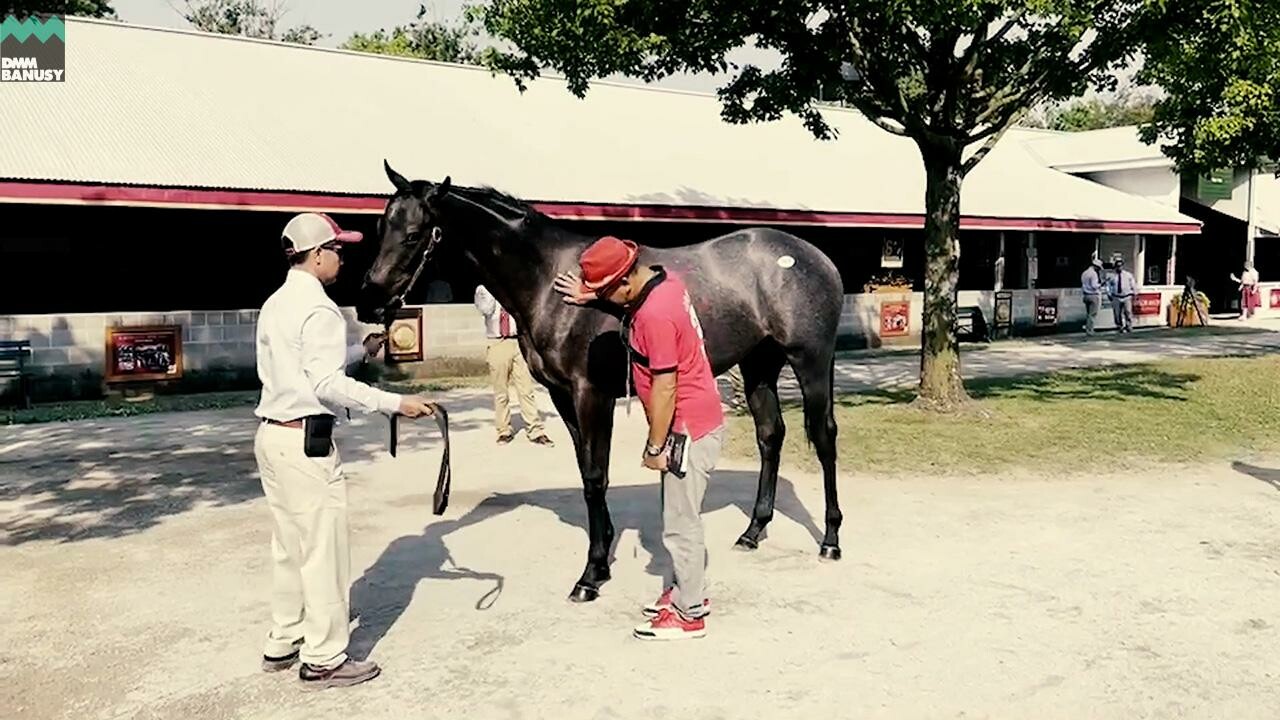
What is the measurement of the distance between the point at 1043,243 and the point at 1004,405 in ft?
57.5

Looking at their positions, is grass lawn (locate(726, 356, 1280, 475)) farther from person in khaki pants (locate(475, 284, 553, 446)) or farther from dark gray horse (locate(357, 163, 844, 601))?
dark gray horse (locate(357, 163, 844, 601))

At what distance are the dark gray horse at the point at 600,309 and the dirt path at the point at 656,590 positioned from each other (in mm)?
699

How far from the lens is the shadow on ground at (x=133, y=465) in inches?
311

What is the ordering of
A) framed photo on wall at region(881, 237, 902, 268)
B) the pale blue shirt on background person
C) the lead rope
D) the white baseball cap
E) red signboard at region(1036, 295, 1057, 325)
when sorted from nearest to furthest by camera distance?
1. the pale blue shirt on background person
2. the white baseball cap
3. the lead rope
4. framed photo on wall at region(881, 237, 902, 268)
5. red signboard at region(1036, 295, 1057, 325)

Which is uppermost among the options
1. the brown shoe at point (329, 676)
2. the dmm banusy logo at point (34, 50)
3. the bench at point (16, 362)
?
the dmm banusy logo at point (34, 50)

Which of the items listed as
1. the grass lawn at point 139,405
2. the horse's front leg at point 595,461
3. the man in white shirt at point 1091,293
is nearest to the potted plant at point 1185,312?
the man in white shirt at point 1091,293

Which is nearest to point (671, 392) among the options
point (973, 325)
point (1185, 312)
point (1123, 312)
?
point (973, 325)

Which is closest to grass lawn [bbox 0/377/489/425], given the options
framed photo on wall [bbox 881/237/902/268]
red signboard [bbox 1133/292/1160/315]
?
framed photo on wall [bbox 881/237/902/268]

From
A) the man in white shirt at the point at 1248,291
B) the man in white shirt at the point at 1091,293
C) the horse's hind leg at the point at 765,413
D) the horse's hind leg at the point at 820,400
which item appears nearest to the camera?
the horse's hind leg at the point at 820,400

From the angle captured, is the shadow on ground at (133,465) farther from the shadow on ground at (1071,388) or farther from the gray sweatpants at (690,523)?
the shadow on ground at (1071,388)

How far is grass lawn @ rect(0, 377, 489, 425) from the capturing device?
13055mm

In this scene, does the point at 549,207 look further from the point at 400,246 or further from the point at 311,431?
the point at 311,431

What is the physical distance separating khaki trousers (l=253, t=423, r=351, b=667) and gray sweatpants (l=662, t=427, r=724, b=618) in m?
1.59

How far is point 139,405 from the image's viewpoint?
14.3 m
